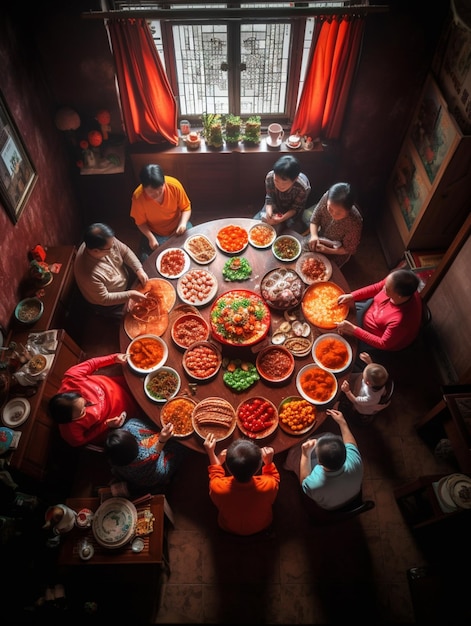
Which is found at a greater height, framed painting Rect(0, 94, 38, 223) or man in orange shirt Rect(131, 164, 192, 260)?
framed painting Rect(0, 94, 38, 223)

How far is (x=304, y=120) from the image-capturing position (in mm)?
5480

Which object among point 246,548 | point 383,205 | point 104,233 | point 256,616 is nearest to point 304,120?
point 383,205

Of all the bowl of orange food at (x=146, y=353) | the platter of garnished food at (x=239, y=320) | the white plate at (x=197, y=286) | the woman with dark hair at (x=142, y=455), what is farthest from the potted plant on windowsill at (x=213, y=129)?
the woman with dark hair at (x=142, y=455)

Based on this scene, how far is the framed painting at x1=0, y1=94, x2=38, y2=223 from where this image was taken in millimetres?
4000

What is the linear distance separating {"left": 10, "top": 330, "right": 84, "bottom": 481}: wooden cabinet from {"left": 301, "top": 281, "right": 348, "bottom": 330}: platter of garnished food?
2.56m

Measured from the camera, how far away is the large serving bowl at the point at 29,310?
164 inches

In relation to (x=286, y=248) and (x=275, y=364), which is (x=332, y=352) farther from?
(x=286, y=248)

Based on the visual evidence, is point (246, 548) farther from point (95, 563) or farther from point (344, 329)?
point (344, 329)

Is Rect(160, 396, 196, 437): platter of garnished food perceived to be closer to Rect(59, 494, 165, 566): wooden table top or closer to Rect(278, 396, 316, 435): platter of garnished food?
Rect(59, 494, 165, 566): wooden table top

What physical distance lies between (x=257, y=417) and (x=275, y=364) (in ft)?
1.80

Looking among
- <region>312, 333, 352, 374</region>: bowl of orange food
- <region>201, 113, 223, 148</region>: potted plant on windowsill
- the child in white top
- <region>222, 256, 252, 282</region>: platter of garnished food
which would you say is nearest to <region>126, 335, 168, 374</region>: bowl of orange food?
<region>222, 256, 252, 282</region>: platter of garnished food

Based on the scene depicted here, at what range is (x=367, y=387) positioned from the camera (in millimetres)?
3936

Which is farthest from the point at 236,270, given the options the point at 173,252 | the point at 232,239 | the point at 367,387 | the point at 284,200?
the point at 367,387

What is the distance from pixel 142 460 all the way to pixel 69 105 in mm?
4469
